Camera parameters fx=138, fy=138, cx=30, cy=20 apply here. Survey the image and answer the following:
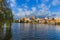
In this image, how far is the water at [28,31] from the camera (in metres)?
3.61

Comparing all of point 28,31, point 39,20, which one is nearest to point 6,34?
point 28,31

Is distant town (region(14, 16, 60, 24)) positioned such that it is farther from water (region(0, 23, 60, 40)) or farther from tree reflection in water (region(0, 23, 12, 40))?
tree reflection in water (region(0, 23, 12, 40))

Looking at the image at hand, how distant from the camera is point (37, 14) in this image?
375 cm

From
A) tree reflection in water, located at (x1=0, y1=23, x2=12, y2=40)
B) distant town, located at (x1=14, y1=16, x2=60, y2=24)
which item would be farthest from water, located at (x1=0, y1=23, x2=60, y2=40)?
distant town, located at (x1=14, y1=16, x2=60, y2=24)

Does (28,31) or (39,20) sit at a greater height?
(39,20)

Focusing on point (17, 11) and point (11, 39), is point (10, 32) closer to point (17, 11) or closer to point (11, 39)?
point (11, 39)

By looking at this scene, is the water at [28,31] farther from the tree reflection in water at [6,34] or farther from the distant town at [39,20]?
the distant town at [39,20]

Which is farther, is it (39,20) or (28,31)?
(39,20)

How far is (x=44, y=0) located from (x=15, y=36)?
1.25 metres

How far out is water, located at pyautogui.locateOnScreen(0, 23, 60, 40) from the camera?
361 centimetres

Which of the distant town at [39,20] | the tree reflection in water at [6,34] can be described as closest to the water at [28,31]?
the tree reflection in water at [6,34]

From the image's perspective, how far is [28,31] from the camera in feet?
12.2

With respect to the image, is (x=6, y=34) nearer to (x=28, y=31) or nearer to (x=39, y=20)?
(x=28, y=31)

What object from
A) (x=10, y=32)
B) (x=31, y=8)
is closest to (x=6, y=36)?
(x=10, y=32)
